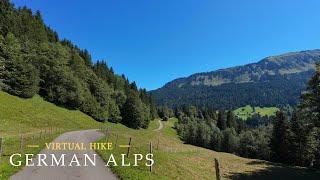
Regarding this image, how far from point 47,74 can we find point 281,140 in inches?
2496

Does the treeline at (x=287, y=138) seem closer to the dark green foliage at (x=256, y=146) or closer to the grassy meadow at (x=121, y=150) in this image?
the dark green foliage at (x=256, y=146)

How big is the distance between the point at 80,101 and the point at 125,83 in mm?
75160

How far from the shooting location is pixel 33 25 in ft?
385

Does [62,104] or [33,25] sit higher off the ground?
[33,25]

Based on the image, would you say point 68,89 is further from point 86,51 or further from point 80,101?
point 86,51

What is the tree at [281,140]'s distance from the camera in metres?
86.2

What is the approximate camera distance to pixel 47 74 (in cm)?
10625

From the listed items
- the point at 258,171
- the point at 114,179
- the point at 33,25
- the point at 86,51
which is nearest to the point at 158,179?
the point at 114,179

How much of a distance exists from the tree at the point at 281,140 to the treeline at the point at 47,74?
54.4m

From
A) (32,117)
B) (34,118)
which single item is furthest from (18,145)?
(32,117)

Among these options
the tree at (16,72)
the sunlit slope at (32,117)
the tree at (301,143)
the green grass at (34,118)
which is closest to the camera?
the green grass at (34,118)

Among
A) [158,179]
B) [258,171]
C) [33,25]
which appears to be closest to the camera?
[158,179]

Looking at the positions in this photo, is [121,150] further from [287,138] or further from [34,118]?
[287,138]

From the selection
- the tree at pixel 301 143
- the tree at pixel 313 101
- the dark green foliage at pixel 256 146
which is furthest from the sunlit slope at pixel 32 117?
the dark green foliage at pixel 256 146
